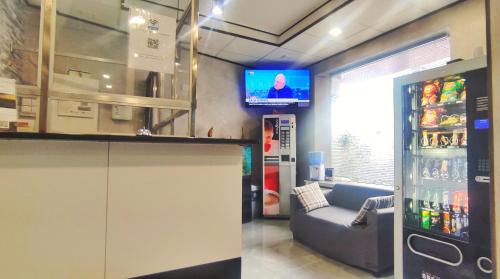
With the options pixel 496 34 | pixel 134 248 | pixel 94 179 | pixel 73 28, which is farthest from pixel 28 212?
pixel 73 28

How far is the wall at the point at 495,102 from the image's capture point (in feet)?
3.15

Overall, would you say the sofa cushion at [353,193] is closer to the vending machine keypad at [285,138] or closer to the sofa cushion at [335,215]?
the sofa cushion at [335,215]

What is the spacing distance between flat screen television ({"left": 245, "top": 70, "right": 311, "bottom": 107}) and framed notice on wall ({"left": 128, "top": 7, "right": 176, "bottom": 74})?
3.51 meters

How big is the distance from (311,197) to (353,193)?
580 mm

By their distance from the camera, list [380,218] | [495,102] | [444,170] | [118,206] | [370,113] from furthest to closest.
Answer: [370,113] < [380,218] < [444,170] < [118,206] < [495,102]

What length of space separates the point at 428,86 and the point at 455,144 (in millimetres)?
530

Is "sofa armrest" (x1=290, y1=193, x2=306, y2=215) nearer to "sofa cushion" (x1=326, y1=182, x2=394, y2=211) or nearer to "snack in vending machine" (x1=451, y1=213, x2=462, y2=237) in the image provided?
"sofa cushion" (x1=326, y1=182, x2=394, y2=211)

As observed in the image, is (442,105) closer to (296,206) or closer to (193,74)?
(193,74)

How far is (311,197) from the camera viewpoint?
3.78 metres

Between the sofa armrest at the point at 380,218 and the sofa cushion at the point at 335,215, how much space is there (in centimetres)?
30

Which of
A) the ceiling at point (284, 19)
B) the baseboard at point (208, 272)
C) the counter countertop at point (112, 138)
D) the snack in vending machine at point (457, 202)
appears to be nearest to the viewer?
the counter countertop at point (112, 138)

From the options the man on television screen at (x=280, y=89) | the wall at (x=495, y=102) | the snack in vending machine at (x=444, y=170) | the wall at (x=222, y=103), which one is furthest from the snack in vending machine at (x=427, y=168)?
the wall at (x=222, y=103)

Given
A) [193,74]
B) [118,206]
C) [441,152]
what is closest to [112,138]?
[118,206]

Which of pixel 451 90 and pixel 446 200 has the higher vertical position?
pixel 451 90
